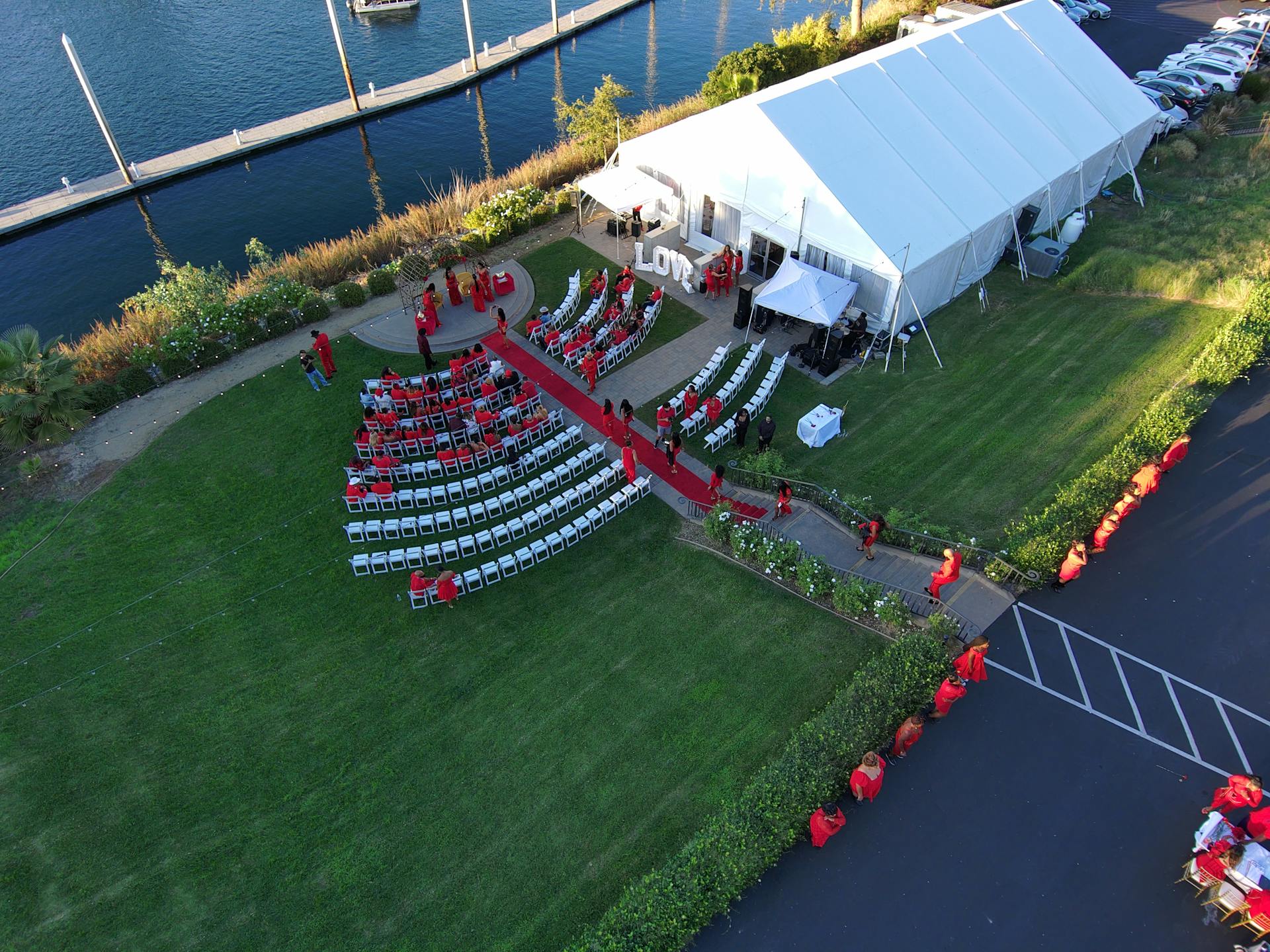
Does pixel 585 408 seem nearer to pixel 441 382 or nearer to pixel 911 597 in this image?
pixel 441 382

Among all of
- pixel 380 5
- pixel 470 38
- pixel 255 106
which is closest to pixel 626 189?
pixel 470 38

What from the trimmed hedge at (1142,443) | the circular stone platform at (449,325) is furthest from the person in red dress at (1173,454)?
the circular stone platform at (449,325)

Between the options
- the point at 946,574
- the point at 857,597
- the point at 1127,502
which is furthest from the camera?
the point at 1127,502

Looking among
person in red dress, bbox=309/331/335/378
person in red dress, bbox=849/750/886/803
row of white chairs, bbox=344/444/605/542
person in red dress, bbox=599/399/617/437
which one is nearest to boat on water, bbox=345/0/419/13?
person in red dress, bbox=309/331/335/378

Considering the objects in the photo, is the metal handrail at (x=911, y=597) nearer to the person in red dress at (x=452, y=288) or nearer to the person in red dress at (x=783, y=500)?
the person in red dress at (x=783, y=500)

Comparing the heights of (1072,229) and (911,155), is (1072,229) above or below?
below

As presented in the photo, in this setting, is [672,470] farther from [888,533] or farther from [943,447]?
[943,447]

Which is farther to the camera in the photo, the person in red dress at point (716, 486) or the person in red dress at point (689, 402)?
the person in red dress at point (689, 402)
